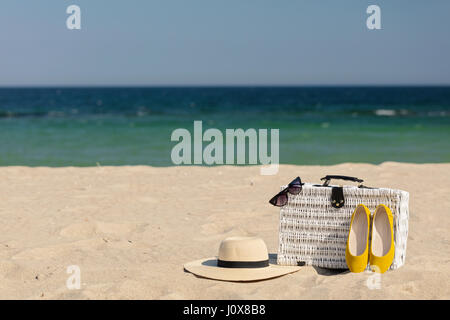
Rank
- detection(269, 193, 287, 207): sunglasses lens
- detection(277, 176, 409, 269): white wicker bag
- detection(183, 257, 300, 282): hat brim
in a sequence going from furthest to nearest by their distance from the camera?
detection(269, 193, 287, 207): sunglasses lens
detection(277, 176, 409, 269): white wicker bag
detection(183, 257, 300, 282): hat brim

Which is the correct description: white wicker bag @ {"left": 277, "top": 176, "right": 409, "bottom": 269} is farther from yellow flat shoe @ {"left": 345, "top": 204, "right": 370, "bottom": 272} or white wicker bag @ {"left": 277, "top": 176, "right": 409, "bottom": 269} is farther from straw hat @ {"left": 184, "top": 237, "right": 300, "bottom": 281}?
straw hat @ {"left": 184, "top": 237, "right": 300, "bottom": 281}

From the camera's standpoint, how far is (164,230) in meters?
5.09

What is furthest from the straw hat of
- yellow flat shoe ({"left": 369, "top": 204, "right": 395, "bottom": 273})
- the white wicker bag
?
yellow flat shoe ({"left": 369, "top": 204, "right": 395, "bottom": 273})

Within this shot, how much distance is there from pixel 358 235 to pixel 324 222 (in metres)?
0.23

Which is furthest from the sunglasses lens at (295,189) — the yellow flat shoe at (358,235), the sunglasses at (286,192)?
the yellow flat shoe at (358,235)

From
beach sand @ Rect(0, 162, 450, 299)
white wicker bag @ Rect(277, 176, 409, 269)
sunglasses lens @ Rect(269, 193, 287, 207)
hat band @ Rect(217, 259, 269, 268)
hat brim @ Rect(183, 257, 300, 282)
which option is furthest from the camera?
sunglasses lens @ Rect(269, 193, 287, 207)

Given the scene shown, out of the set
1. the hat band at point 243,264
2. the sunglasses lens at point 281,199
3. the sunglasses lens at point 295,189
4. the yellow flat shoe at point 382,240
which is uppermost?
the sunglasses lens at point 295,189

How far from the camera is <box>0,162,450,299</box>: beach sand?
11.3ft

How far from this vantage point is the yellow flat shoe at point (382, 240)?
3650 mm

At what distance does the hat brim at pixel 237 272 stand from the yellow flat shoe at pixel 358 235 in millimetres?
357

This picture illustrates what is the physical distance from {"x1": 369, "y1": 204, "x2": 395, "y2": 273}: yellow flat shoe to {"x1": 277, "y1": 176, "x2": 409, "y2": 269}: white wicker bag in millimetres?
52

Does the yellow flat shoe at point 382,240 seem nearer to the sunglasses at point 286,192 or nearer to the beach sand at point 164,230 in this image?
the beach sand at point 164,230
